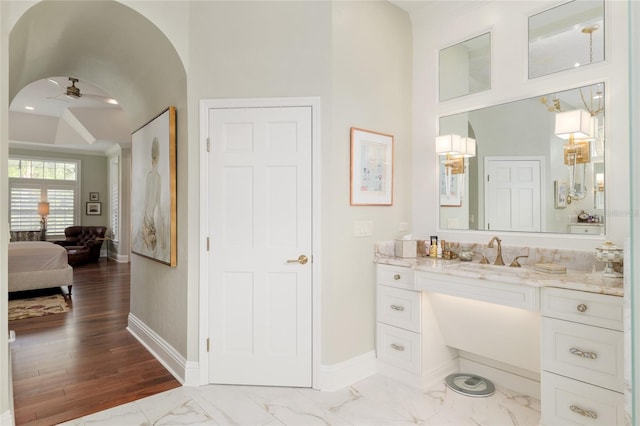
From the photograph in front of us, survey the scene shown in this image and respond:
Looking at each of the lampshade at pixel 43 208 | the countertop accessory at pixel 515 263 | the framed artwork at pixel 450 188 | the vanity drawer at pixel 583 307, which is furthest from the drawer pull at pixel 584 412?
the lampshade at pixel 43 208

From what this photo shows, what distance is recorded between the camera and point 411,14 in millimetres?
3264

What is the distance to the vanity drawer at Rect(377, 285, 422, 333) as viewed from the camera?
2.66m

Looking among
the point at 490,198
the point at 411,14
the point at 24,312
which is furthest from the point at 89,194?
the point at 490,198

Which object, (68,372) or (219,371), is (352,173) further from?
(68,372)

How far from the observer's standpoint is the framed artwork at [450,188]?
119 inches

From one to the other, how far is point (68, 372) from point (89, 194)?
7907 mm

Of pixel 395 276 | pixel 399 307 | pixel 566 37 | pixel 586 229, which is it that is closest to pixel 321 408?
pixel 399 307

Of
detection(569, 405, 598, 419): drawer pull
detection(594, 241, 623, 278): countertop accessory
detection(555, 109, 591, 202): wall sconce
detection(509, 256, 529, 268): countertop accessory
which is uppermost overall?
detection(555, 109, 591, 202): wall sconce

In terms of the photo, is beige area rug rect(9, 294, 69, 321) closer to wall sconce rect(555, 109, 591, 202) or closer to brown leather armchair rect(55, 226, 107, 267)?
brown leather armchair rect(55, 226, 107, 267)

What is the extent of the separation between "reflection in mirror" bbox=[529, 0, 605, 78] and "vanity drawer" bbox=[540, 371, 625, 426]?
1971mm

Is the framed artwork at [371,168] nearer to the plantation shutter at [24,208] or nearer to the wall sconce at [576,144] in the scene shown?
the wall sconce at [576,144]

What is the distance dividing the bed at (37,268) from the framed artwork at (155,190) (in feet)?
9.00

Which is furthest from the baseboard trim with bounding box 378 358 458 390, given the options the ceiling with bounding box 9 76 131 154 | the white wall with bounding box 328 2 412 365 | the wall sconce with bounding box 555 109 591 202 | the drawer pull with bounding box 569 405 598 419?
the ceiling with bounding box 9 76 131 154

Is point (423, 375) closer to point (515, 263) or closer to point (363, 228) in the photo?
point (515, 263)
